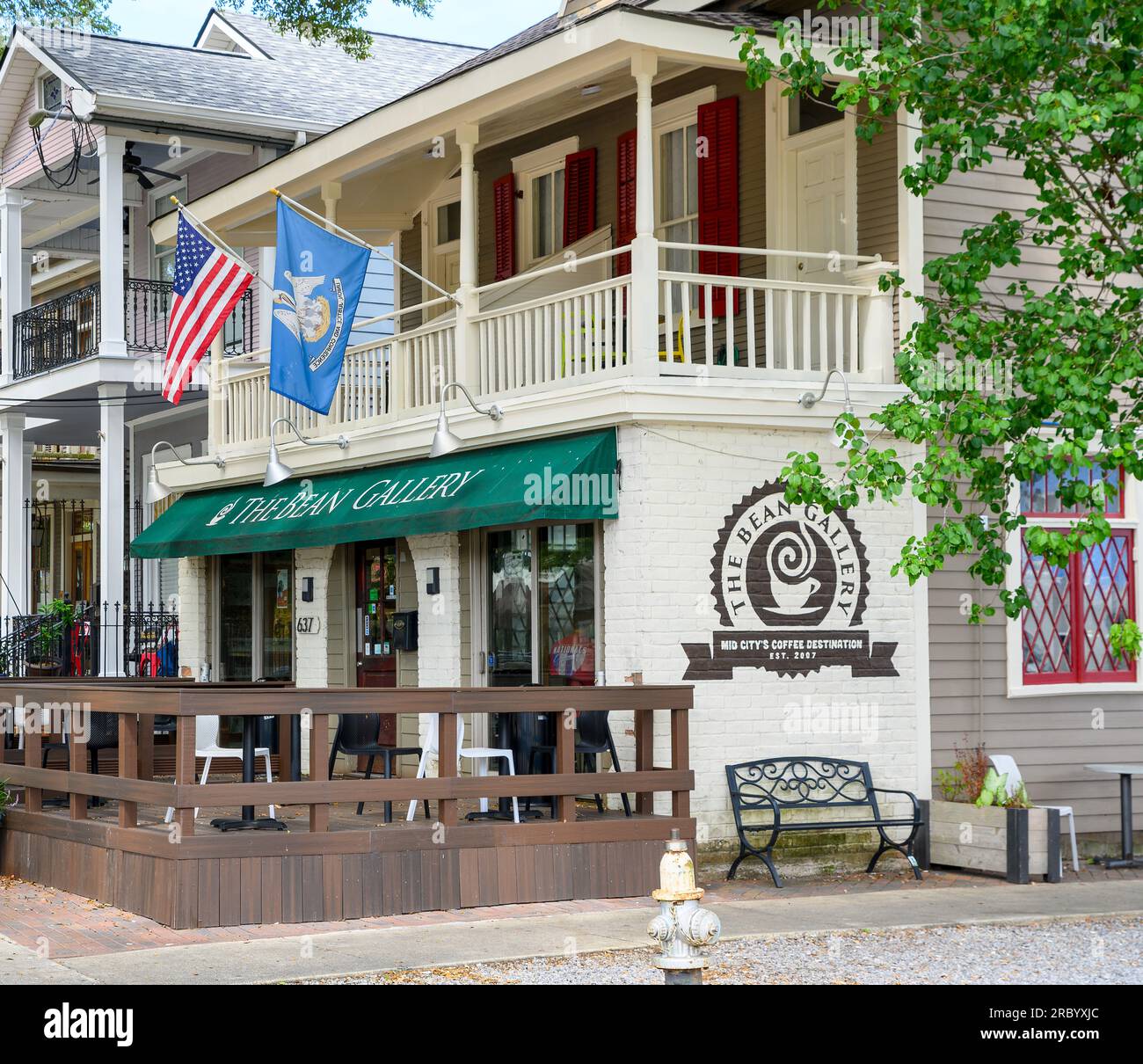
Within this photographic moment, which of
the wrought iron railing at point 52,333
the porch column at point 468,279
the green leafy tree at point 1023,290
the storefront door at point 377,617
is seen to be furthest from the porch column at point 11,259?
the green leafy tree at point 1023,290

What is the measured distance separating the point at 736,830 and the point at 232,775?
701 centimetres

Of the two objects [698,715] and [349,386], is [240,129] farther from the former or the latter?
[698,715]

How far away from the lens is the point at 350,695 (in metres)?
10.5

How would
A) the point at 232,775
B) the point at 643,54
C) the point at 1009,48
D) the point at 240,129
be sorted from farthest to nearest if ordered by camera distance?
the point at 240,129
the point at 232,775
the point at 643,54
the point at 1009,48

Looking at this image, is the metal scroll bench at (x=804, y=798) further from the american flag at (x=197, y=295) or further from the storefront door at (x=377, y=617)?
the american flag at (x=197, y=295)

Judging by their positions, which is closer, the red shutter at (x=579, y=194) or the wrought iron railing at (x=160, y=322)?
the red shutter at (x=579, y=194)

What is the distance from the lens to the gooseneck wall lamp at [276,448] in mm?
14773

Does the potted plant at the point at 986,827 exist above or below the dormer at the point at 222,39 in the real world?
below

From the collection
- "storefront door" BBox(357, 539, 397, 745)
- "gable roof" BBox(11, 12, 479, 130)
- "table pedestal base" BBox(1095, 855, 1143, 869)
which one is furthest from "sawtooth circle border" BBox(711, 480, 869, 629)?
"gable roof" BBox(11, 12, 479, 130)

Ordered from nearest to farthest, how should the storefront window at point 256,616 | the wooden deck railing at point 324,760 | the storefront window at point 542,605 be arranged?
the wooden deck railing at point 324,760
the storefront window at point 542,605
the storefront window at point 256,616

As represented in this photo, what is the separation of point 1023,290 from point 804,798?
3.95 meters

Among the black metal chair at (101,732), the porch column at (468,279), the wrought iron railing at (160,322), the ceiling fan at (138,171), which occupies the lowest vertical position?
the black metal chair at (101,732)

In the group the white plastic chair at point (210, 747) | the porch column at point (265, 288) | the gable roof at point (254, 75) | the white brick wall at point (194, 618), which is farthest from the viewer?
the porch column at point (265, 288)
